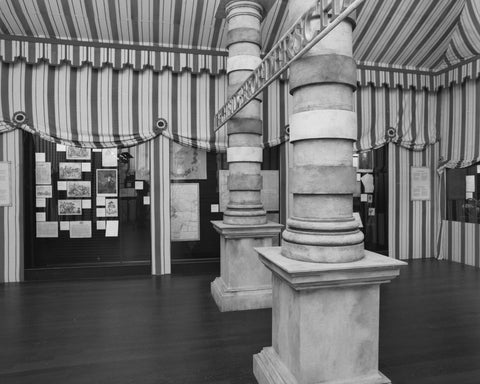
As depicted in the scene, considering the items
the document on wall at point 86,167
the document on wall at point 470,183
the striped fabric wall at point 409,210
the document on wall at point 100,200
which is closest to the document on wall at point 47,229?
the document on wall at point 100,200

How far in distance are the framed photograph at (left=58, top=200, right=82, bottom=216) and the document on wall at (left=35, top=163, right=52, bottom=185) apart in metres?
0.37

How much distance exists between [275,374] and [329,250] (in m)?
0.87

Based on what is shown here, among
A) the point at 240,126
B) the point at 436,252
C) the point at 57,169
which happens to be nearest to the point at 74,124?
the point at 57,169

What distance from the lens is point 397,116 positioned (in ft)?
21.3

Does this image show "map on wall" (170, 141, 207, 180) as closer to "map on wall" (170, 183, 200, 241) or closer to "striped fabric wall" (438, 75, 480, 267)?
"map on wall" (170, 183, 200, 241)

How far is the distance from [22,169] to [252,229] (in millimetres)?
3530

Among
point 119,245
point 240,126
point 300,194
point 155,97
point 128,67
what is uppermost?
point 128,67

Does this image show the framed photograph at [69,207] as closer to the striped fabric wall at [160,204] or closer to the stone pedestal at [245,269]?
the striped fabric wall at [160,204]

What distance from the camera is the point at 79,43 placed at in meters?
5.21

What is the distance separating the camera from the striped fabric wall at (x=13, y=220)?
5.17 m

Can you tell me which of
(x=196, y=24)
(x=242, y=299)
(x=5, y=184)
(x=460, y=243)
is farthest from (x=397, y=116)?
(x=5, y=184)

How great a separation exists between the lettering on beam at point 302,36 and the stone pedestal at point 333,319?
3.93 ft

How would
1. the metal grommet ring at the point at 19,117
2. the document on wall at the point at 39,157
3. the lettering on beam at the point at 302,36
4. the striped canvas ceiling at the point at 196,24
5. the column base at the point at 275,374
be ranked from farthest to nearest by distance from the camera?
1. the document on wall at the point at 39,157
2. the metal grommet ring at the point at 19,117
3. the striped canvas ceiling at the point at 196,24
4. the column base at the point at 275,374
5. the lettering on beam at the point at 302,36

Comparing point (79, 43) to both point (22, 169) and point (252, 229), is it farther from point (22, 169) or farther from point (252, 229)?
point (252, 229)
